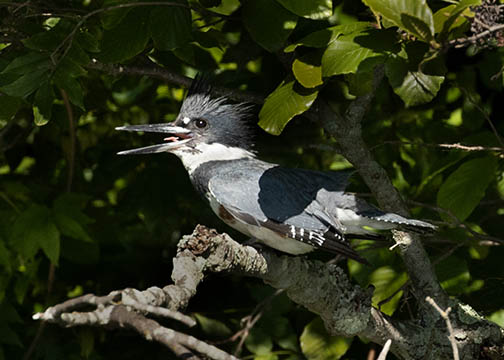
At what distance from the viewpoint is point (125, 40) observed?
8.83ft

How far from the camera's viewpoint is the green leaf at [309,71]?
2.59 meters

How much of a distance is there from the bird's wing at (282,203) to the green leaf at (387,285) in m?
0.31

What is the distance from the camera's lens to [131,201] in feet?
12.2

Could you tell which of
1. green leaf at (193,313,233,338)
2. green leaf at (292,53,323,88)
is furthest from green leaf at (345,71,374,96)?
green leaf at (193,313,233,338)

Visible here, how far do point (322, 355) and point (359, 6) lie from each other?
1432mm

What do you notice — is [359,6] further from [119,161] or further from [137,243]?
[137,243]

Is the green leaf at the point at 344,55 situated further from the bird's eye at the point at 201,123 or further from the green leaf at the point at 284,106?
the bird's eye at the point at 201,123

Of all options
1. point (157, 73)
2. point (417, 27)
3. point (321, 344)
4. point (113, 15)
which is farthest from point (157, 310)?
point (321, 344)

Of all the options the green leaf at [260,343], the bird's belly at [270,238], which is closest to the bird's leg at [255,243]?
the bird's belly at [270,238]

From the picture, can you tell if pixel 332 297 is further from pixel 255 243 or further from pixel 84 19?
pixel 84 19

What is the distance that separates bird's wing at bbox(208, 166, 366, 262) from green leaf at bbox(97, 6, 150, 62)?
64 centimetres

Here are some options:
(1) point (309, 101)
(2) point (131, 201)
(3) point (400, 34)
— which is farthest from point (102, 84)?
(3) point (400, 34)

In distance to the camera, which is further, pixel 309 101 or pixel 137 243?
pixel 137 243

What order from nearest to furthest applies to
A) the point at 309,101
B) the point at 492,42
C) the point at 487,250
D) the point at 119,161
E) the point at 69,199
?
the point at 492,42 → the point at 309,101 → the point at 487,250 → the point at 69,199 → the point at 119,161
